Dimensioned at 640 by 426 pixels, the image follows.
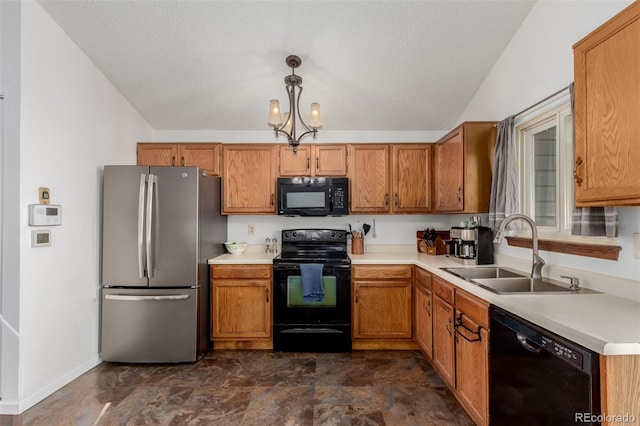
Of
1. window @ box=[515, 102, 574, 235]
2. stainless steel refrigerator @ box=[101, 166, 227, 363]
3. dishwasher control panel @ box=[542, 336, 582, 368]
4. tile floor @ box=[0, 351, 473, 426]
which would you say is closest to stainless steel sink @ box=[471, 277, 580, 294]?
window @ box=[515, 102, 574, 235]

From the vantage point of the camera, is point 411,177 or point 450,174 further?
point 411,177

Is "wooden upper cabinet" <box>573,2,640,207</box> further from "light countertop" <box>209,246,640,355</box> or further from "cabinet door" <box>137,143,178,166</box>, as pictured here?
"cabinet door" <box>137,143,178,166</box>

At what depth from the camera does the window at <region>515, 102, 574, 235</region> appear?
202 centimetres

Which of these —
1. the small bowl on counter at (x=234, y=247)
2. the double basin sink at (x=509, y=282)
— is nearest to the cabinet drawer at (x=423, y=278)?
the double basin sink at (x=509, y=282)

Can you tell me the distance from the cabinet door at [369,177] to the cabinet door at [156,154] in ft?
6.40

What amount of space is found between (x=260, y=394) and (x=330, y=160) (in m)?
2.30

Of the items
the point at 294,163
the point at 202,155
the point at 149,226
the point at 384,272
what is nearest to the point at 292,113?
the point at 294,163

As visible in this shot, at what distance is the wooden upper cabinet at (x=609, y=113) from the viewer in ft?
3.84

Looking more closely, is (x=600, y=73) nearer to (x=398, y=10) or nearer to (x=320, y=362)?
(x=398, y=10)

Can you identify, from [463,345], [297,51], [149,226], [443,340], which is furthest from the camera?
[149,226]

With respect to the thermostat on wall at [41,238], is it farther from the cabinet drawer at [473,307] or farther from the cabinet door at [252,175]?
the cabinet drawer at [473,307]

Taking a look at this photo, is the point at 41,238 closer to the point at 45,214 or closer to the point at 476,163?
the point at 45,214

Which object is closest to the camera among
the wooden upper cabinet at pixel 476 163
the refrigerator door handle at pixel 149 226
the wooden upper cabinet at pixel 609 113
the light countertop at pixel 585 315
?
the light countertop at pixel 585 315

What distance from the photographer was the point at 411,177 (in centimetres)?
338
